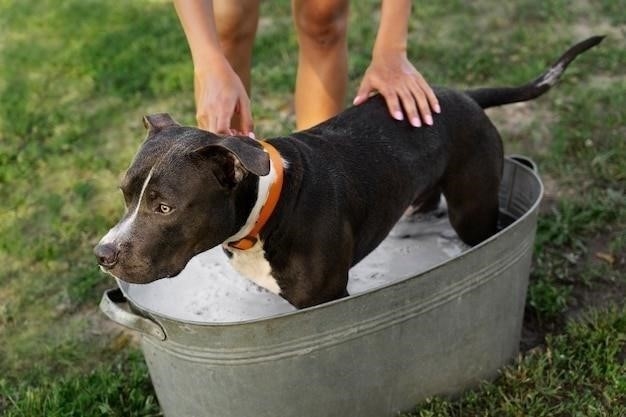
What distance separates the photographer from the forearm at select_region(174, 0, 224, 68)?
307 cm

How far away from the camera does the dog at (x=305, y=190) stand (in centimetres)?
238

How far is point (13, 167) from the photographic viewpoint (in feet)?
16.7

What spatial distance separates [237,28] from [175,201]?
1.63 metres

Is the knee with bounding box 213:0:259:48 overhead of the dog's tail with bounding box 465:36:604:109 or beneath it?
overhead

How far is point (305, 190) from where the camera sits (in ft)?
8.84

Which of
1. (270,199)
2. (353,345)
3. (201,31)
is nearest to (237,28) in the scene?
(201,31)

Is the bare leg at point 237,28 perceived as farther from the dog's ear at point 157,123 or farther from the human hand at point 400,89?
the dog's ear at point 157,123

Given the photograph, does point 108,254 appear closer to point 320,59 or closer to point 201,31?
point 201,31

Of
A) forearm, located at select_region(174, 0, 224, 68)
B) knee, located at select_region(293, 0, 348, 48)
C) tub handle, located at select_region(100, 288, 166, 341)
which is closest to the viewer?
tub handle, located at select_region(100, 288, 166, 341)

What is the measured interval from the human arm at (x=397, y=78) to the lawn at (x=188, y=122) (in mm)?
1037

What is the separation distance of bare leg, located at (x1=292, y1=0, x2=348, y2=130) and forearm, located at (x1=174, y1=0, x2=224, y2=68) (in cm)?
69

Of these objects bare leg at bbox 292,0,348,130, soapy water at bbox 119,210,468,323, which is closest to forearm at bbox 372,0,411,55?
bare leg at bbox 292,0,348,130

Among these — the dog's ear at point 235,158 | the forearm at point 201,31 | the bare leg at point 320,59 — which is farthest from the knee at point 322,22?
the dog's ear at point 235,158

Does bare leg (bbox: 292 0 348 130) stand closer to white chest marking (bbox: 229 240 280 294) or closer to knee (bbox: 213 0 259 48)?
knee (bbox: 213 0 259 48)
